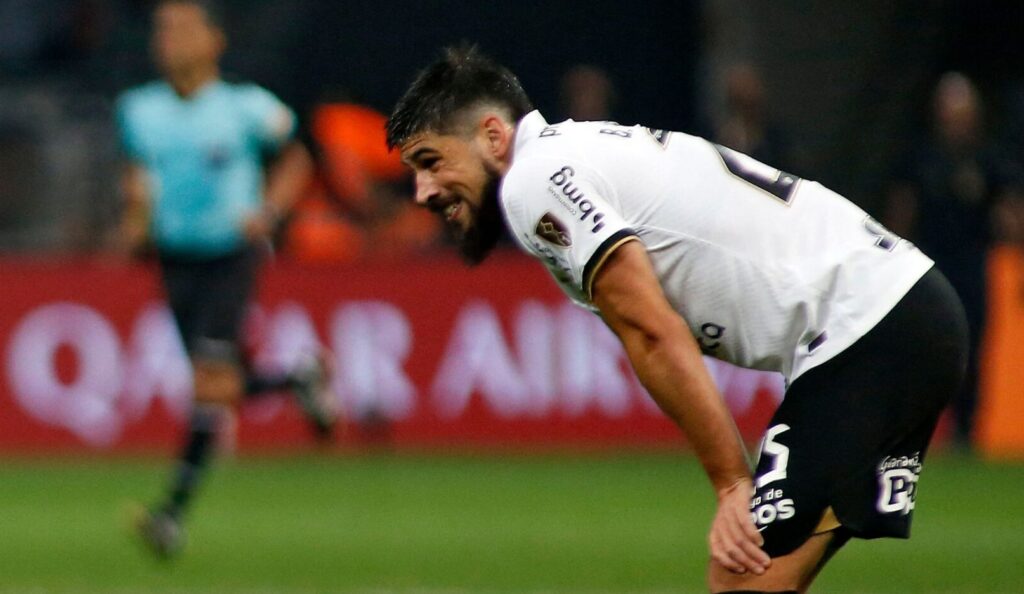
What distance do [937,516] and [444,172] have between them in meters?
6.87

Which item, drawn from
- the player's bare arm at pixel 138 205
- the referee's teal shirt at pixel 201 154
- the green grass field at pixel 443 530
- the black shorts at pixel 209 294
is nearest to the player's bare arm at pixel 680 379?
the green grass field at pixel 443 530

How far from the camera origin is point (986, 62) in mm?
19656

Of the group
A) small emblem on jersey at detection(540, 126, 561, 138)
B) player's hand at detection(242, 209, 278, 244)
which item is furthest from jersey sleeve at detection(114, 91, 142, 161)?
small emblem on jersey at detection(540, 126, 561, 138)

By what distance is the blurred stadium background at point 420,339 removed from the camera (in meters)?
9.84

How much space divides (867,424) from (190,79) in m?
7.04

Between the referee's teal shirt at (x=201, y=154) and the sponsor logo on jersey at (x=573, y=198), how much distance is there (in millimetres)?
6490

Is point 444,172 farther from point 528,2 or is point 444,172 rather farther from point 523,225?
point 528,2

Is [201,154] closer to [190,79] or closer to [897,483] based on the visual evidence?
[190,79]

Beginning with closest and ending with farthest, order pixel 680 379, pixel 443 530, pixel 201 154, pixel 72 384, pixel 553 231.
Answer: pixel 680 379 < pixel 553 231 < pixel 443 530 < pixel 201 154 < pixel 72 384

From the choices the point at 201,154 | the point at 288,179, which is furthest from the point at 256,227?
the point at 288,179

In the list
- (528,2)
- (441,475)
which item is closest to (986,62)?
(528,2)

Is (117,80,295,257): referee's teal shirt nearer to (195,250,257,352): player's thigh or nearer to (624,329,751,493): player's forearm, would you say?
(195,250,257,352): player's thigh

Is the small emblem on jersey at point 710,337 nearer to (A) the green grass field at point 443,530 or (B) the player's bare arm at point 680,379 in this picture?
(B) the player's bare arm at point 680,379

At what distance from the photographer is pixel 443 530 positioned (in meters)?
10.7
